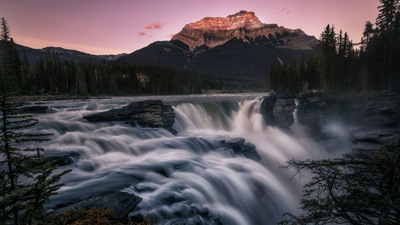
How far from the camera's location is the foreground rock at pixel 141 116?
2517 centimetres

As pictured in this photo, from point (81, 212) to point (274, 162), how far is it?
2279 centimetres

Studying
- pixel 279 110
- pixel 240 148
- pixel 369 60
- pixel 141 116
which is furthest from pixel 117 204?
pixel 369 60

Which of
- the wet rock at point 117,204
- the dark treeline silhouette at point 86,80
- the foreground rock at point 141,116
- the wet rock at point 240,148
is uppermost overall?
the dark treeline silhouette at point 86,80

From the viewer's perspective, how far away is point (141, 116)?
83.6 ft

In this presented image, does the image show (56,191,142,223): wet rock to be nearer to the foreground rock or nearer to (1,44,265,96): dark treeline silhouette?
the foreground rock

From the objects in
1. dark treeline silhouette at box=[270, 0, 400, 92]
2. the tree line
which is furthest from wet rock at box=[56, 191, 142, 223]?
the tree line

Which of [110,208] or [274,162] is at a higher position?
[110,208]

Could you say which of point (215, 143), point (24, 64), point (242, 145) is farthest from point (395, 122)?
point (24, 64)

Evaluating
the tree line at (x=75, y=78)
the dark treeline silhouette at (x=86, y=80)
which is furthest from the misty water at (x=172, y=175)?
the dark treeline silhouette at (x=86, y=80)

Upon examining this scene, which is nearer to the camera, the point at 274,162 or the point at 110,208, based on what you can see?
the point at 110,208

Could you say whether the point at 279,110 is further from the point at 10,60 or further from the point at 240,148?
the point at 10,60

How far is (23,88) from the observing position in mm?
65562

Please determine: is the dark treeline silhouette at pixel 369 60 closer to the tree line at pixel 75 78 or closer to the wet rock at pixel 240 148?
the wet rock at pixel 240 148

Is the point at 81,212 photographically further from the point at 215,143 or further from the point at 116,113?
the point at 116,113
